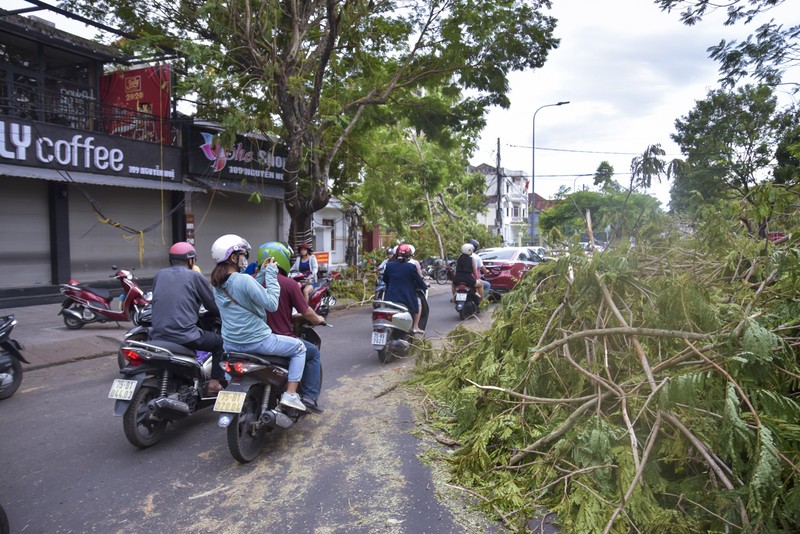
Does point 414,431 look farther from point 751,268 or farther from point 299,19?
point 299,19

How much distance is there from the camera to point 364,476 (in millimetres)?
3959

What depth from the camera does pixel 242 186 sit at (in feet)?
51.3

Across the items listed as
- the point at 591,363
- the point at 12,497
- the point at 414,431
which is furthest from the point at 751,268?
the point at 12,497

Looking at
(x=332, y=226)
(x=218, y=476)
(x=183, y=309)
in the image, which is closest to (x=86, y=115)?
(x=183, y=309)

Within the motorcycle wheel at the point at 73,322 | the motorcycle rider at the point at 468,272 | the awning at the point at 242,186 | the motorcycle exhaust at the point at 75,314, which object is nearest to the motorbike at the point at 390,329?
the motorcycle rider at the point at 468,272

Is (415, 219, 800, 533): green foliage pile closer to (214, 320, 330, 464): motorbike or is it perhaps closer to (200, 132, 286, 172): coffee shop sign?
(214, 320, 330, 464): motorbike

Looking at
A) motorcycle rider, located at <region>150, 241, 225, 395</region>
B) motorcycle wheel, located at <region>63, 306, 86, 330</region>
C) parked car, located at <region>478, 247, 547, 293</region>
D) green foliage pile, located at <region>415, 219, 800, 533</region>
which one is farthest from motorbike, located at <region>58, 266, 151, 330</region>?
parked car, located at <region>478, 247, 547, 293</region>

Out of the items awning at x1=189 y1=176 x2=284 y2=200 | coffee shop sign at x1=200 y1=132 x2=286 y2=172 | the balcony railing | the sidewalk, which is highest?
the balcony railing

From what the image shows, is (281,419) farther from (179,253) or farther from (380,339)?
(380,339)

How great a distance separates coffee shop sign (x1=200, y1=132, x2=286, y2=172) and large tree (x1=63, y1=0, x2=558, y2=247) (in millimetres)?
884

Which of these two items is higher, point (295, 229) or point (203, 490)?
point (295, 229)

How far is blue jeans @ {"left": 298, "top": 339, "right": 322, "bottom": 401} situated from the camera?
4.79 metres

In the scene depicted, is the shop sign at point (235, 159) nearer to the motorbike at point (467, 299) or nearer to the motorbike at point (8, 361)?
the motorbike at point (467, 299)

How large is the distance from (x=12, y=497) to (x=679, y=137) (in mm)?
27420
